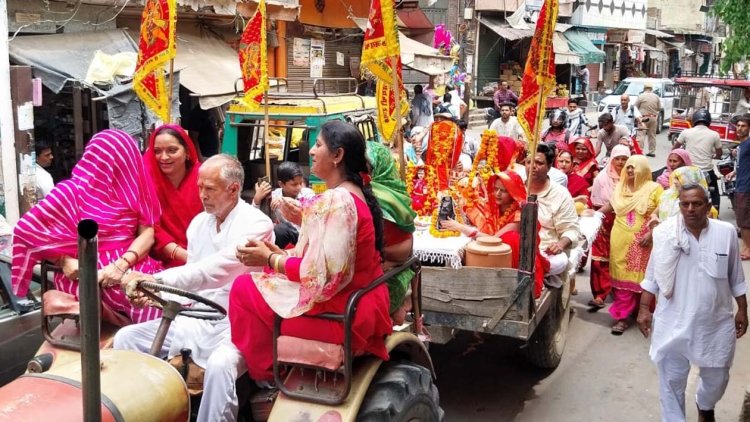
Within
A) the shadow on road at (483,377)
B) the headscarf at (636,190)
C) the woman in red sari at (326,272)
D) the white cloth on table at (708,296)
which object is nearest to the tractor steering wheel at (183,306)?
the woman in red sari at (326,272)

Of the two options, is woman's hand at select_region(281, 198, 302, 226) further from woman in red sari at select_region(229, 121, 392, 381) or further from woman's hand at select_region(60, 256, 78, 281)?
woman's hand at select_region(60, 256, 78, 281)

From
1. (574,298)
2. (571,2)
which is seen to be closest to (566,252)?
(574,298)

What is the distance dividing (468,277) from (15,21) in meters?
8.51

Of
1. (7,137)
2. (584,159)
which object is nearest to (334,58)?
(584,159)

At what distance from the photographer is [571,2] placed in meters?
33.7

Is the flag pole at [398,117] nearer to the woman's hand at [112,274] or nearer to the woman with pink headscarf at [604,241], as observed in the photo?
the woman's hand at [112,274]

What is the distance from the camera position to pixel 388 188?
13.0 feet

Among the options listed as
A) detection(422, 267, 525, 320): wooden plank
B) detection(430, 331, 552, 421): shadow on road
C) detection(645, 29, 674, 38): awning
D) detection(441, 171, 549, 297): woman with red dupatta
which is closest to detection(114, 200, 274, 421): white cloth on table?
detection(422, 267, 525, 320): wooden plank

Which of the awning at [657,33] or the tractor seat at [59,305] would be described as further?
the awning at [657,33]

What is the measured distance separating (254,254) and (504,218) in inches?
132

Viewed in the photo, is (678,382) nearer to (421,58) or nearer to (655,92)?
(421,58)

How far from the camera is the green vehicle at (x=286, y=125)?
9211 millimetres

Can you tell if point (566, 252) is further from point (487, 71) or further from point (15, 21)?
point (487, 71)

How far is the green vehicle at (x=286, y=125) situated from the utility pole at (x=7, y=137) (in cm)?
260
